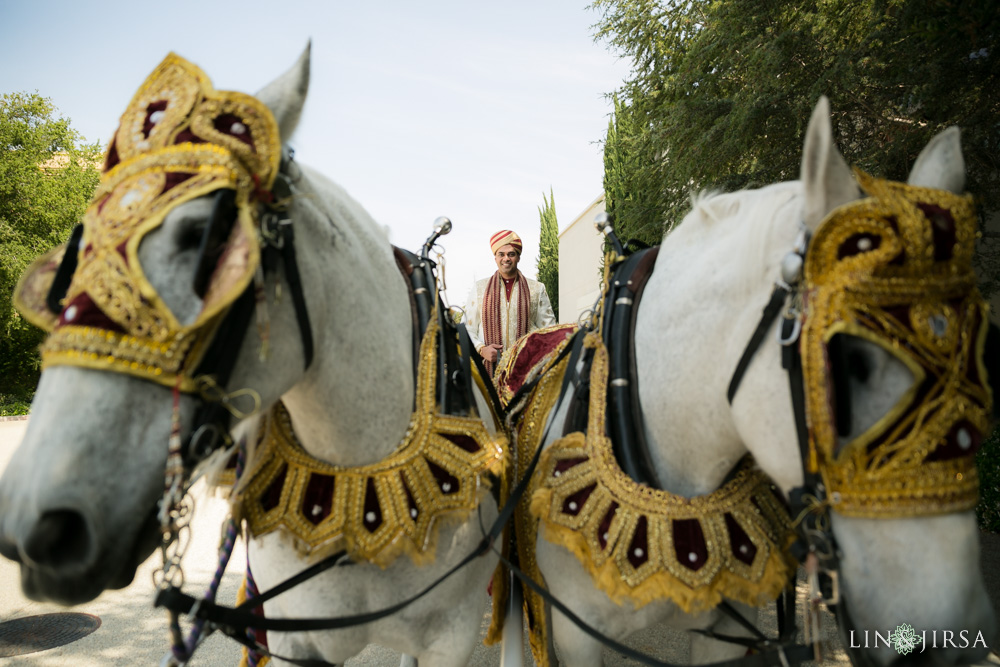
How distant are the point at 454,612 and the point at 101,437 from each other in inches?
40.9

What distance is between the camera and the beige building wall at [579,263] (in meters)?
19.3

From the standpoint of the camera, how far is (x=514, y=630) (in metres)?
1.98

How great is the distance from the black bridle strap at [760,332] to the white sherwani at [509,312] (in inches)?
88.2

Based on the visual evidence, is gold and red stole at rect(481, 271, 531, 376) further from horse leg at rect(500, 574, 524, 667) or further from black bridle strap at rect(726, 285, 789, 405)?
black bridle strap at rect(726, 285, 789, 405)

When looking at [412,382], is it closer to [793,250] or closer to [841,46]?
[793,250]

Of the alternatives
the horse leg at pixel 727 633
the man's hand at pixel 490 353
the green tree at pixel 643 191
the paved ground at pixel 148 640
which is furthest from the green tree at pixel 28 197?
the horse leg at pixel 727 633

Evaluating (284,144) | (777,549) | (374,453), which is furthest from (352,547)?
(777,549)

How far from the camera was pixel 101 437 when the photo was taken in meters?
0.94

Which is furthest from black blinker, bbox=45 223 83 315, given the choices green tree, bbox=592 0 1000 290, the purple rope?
green tree, bbox=592 0 1000 290

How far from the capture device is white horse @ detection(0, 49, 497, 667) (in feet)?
3.05

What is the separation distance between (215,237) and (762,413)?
113 cm

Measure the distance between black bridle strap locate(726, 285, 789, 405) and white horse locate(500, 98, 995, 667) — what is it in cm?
2

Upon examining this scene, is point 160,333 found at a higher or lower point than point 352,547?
higher

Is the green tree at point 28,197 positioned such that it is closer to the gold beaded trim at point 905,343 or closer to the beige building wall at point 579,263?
the beige building wall at point 579,263
